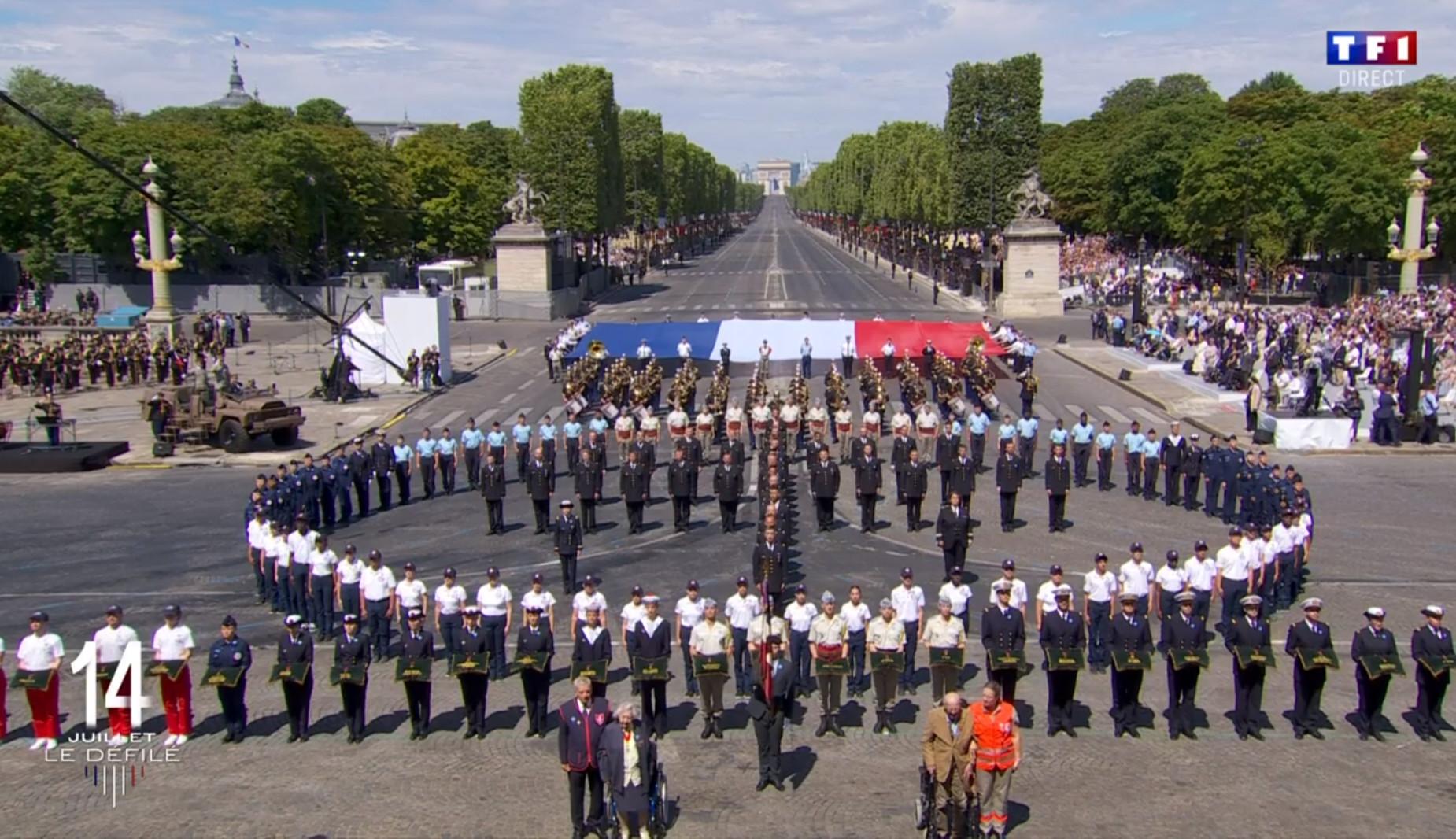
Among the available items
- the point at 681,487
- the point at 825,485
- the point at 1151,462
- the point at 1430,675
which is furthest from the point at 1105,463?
the point at 1430,675

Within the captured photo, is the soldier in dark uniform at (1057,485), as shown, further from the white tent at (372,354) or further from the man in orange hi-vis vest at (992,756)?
the white tent at (372,354)

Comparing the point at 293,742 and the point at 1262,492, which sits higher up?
the point at 1262,492

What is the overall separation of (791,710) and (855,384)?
26.5 m

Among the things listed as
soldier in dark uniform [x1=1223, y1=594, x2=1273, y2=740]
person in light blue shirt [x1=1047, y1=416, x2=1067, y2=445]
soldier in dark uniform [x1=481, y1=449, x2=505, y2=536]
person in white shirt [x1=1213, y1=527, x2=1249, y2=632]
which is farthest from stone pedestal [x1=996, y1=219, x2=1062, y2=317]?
soldier in dark uniform [x1=1223, y1=594, x2=1273, y2=740]

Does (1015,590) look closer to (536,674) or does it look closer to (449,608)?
(536,674)

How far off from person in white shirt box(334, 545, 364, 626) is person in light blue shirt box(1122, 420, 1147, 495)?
1477 cm

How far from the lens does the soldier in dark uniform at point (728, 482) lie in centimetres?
2062

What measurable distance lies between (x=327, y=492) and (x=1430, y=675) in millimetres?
16878

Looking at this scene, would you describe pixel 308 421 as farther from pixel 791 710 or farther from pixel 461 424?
pixel 791 710

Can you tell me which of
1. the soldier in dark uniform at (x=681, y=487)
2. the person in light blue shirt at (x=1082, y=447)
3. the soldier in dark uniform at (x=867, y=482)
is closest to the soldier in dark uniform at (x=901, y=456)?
the soldier in dark uniform at (x=867, y=482)

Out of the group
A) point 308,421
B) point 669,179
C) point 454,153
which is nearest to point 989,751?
point 308,421

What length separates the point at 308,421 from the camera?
34.1 m

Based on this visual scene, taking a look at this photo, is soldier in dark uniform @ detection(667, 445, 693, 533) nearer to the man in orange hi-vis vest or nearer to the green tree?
the man in orange hi-vis vest

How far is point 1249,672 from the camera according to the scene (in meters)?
12.3
